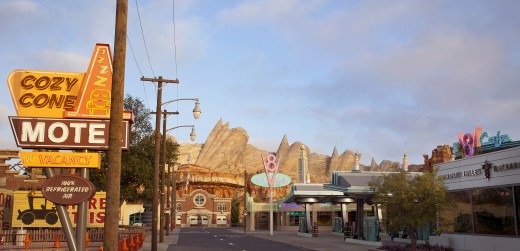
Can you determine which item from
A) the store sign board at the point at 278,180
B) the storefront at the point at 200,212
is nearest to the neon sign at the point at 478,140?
the store sign board at the point at 278,180

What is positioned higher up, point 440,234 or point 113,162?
point 113,162

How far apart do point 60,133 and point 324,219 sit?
265ft

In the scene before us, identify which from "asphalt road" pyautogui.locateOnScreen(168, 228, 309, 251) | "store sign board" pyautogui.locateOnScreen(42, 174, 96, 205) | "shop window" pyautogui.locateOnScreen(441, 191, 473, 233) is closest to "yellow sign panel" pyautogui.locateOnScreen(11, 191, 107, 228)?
"asphalt road" pyautogui.locateOnScreen(168, 228, 309, 251)

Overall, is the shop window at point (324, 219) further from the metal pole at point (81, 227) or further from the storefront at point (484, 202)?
the metal pole at point (81, 227)

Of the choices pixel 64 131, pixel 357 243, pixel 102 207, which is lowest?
pixel 357 243

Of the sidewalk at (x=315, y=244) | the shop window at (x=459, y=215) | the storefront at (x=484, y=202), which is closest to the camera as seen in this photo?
the storefront at (x=484, y=202)

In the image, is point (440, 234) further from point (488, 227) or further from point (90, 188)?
point (90, 188)

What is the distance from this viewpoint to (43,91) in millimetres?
18562

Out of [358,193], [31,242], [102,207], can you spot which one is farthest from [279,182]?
[31,242]

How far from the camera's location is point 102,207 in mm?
42250

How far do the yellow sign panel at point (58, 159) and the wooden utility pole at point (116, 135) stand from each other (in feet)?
15.7

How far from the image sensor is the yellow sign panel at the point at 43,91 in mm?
18328

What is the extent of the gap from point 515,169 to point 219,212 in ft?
374

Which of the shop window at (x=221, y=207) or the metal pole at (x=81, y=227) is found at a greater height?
the metal pole at (x=81, y=227)
